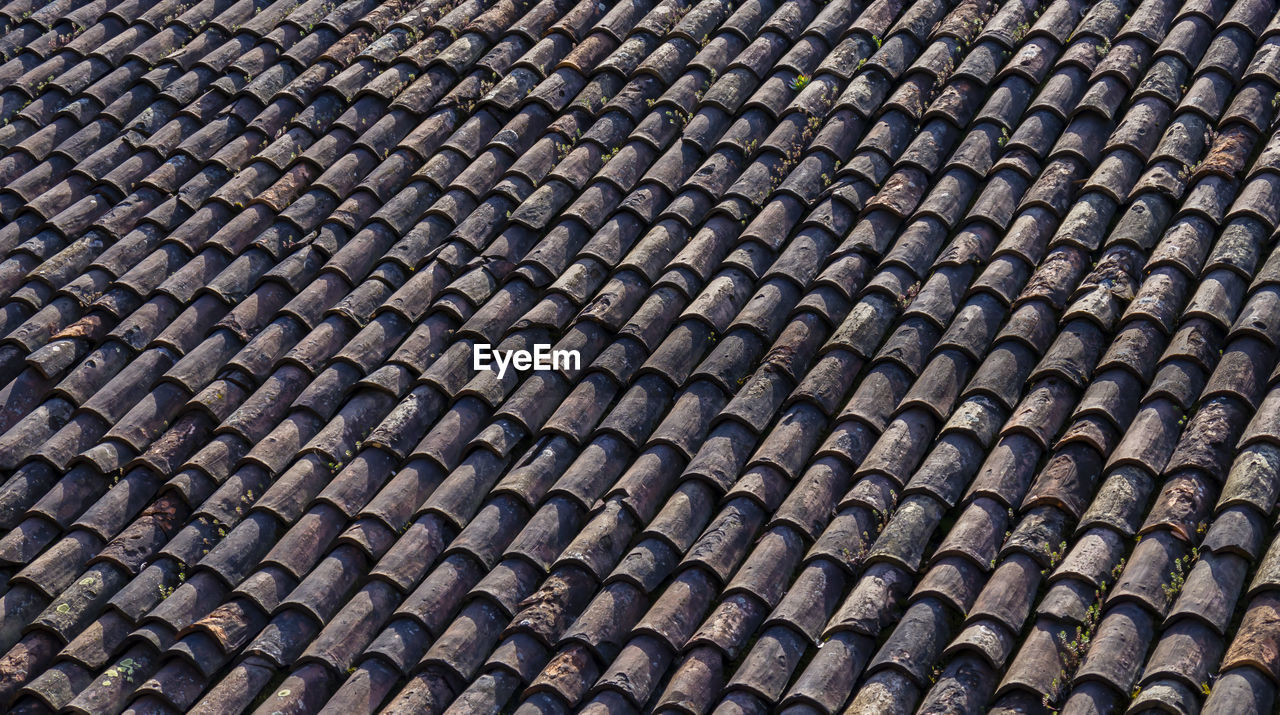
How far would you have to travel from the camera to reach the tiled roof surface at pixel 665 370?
414 cm

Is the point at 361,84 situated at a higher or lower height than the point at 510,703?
higher

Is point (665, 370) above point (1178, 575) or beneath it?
beneath

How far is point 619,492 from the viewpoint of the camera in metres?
4.67

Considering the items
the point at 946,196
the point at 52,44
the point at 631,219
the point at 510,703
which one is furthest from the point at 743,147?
the point at 52,44

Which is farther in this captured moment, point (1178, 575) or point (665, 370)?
point (665, 370)

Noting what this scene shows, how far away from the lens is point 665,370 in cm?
503

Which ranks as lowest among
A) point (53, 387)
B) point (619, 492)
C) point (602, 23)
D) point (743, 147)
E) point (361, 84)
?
point (53, 387)

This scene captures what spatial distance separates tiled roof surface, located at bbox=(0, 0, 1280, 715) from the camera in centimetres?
414

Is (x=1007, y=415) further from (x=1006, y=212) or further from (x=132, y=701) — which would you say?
(x=132, y=701)

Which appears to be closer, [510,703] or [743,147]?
[510,703]

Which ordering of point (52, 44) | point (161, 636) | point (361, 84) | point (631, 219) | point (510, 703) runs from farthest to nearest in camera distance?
point (52, 44)
point (361, 84)
point (631, 219)
point (161, 636)
point (510, 703)

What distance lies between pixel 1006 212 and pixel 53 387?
4.60 metres

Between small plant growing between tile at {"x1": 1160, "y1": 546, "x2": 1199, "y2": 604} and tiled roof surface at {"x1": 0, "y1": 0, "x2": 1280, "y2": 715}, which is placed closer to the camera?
small plant growing between tile at {"x1": 1160, "y1": 546, "x2": 1199, "y2": 604}

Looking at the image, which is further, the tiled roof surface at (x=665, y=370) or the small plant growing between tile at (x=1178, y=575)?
the tiled roof surface at (x=665, y=370)
